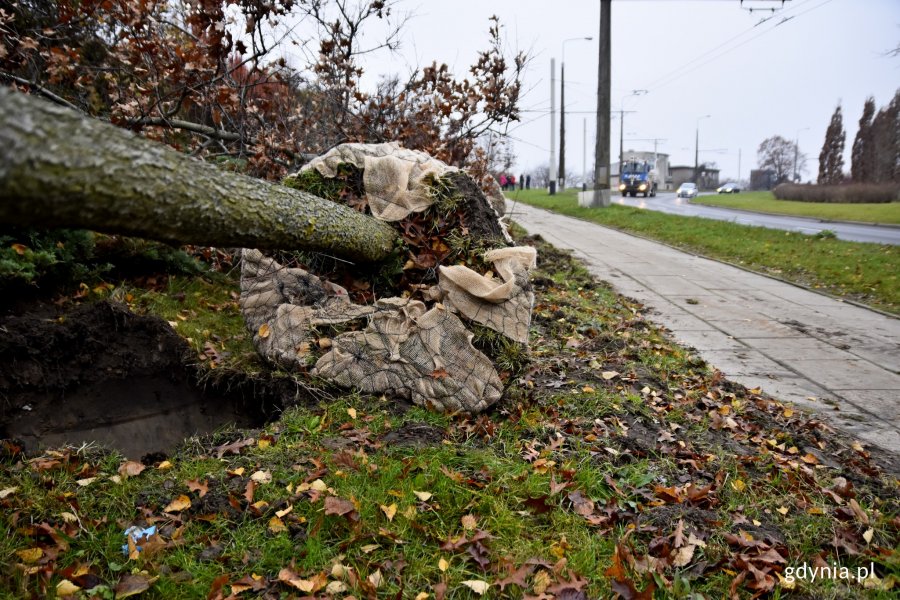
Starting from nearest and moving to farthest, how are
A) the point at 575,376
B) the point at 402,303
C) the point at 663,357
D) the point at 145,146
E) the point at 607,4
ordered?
the point at 145,146, the point at 402,303, the point at 575,376, the point at 663,357, the point at 607,4

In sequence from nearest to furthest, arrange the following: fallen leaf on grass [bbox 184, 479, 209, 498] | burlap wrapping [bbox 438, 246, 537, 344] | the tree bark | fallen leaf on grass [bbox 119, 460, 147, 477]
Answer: the tree bark, fallen leaf on grass [bbox 184, 479, 209, 498], fallen leaf on grass [bbox 119, 460, 147, 477], burlap wrapping [bbox 438, 246, 537, 344]

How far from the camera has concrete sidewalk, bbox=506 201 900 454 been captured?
15.5 ft

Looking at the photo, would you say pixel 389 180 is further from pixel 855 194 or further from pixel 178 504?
pixel 855 194

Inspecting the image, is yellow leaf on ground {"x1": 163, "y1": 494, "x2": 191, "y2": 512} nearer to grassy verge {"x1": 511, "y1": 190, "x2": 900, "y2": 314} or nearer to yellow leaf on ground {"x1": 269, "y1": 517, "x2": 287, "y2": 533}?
yellow leaf on ground {"x1": 269, "y1": 517, "x2": 287, "y2": 533}

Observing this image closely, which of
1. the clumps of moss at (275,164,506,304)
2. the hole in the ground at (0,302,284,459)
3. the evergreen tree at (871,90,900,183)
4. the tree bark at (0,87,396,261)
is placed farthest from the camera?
the evergreen tree at (871,90,900,183)

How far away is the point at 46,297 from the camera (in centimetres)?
462

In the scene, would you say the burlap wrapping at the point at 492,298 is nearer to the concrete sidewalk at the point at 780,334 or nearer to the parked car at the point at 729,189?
the concrete sidewalk at the point at 780,334

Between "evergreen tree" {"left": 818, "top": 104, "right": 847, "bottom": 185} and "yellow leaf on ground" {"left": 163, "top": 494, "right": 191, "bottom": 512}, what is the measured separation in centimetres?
5605

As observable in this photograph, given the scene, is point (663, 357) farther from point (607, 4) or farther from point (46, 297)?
point (607, 4)

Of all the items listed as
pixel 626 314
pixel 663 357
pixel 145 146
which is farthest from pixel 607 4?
pixel 145 146

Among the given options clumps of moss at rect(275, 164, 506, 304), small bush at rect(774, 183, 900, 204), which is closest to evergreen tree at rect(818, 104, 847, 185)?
small bush at rect(774, 183, 900, 204)

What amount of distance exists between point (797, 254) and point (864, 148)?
38.7 meters

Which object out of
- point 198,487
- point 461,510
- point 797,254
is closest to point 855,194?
point 797,254

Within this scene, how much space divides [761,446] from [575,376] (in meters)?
1.36
